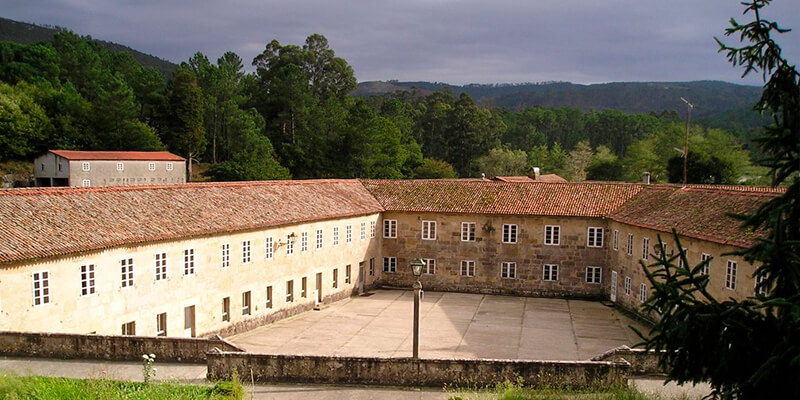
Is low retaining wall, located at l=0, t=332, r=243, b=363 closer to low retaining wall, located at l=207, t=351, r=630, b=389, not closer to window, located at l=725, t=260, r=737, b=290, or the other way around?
low retaining wall, located at l=207, t=351, r=630, b=389

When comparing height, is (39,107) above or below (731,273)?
above

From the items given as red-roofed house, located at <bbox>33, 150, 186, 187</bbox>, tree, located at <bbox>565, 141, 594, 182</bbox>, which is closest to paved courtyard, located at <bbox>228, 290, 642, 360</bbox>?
red-roofed house, located at <bbox>33, 150, 186, 187</bbox>

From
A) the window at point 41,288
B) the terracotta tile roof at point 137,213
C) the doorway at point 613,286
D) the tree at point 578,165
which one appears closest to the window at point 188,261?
the terracotta tile roof at point 137,213

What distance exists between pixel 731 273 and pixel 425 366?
14.9m

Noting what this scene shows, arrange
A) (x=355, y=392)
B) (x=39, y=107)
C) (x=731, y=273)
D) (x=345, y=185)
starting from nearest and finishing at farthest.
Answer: (x=355, y=392)
(x=731, y=273)
(x=345, y=185)
(x=39, y=107)

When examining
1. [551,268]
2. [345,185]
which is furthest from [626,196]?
[345,185]

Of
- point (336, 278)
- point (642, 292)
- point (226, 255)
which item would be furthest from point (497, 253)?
point (226, 255)

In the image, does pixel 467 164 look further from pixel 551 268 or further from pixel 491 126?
pixel 551 268

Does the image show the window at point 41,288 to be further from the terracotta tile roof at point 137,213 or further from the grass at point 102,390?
the grass at point 102,390

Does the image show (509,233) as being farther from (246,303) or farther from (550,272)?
(246,303)

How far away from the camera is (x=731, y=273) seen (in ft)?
81.5

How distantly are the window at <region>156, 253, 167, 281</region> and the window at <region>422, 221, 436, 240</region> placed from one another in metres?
19.4

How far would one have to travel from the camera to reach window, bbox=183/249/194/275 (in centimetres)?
2625

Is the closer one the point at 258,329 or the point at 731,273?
the point at 731,273
